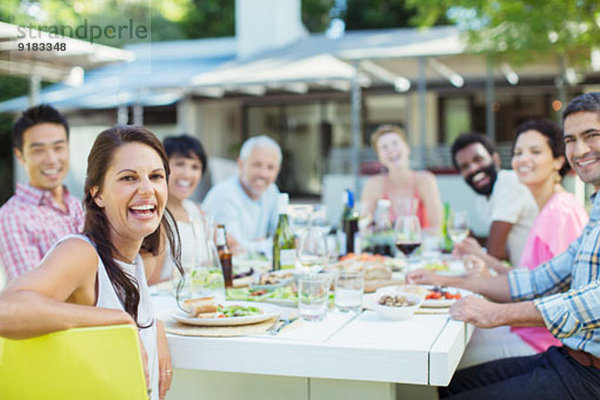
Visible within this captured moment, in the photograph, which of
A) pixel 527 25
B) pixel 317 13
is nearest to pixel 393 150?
pixel 527 25

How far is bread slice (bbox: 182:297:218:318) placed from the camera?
77.6 inches

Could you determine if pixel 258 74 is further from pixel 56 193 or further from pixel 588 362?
pixel 588 362

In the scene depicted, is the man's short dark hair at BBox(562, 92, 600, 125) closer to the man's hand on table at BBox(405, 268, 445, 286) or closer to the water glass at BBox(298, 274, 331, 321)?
the man's hand on table at BBox(405, 268, 445, 286)

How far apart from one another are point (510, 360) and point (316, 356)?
1.09 m

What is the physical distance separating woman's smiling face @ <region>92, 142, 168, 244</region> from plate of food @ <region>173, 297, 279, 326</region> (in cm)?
35

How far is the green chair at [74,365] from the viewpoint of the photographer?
4.36 feet

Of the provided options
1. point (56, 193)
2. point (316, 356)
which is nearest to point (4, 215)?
point (56, 193)

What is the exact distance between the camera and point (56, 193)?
3086 millimetres

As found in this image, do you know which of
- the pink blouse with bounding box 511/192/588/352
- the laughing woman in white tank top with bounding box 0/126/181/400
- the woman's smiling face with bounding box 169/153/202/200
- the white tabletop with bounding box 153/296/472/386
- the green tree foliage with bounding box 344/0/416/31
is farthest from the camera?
the green tree foliage with bounding box 344/0/416/31

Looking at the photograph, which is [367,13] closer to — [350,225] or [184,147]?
[184,147]

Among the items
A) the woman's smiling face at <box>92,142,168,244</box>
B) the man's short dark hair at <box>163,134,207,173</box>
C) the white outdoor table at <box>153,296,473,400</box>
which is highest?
the man's short dark hair at <box>163,134,207,173</box>

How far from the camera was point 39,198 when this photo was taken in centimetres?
294

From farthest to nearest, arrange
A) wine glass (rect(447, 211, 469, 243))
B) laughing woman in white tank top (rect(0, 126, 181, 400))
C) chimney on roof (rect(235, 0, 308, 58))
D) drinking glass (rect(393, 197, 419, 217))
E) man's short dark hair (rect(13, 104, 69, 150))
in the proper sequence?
chimney on roof (rect(235, 0, 308, 58)), drinking glass (rect(393, 197, 419, 217)), wine glass (rect(447, 211, 469, 243)), man's short dark hair (rect(13, 104, 69, 150)), laughing woman in white tank top (rect(0, 126, 181, 400))

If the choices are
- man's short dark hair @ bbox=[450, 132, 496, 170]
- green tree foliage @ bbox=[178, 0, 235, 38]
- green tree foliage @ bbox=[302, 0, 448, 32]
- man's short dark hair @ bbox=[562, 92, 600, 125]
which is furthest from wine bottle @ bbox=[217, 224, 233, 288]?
green tree foliage @ bbox=[178, 0, 235, 38]
